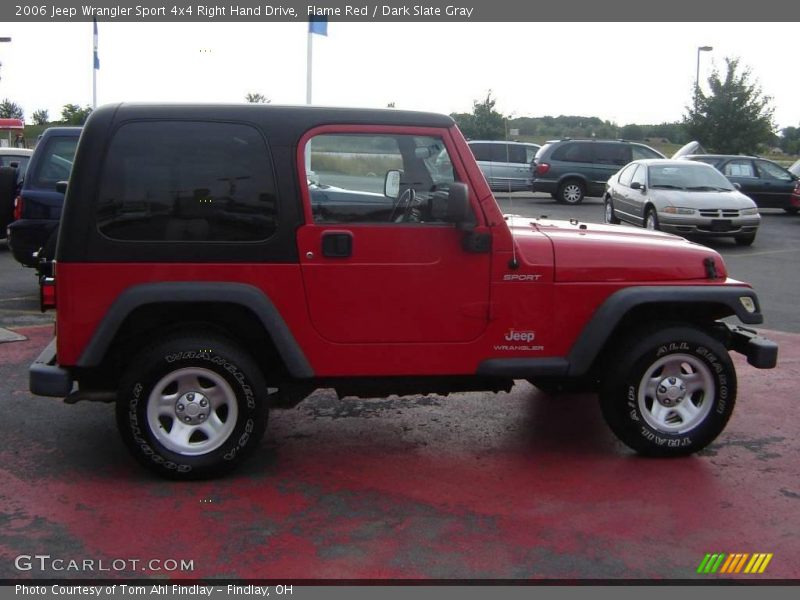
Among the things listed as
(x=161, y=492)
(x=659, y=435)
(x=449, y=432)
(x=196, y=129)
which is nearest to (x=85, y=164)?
(x=196, y=129)

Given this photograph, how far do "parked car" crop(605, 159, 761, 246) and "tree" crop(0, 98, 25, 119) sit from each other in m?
41.6

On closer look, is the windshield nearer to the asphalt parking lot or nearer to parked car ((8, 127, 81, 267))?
parked car ((8, 127, 81, 267))

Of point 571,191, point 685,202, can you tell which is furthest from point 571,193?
point 685,202

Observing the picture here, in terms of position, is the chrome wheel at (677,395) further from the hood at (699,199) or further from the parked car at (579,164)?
the parked car at (579,164)

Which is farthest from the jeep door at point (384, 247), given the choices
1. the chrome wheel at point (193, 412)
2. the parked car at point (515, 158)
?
the parked car at point (515, 158)

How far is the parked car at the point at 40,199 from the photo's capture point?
10.1 metres

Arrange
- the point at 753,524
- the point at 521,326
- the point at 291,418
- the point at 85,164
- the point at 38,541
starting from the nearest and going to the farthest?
the point at 38,541 < the point at 753,524 < the point at 85,164 < the point at 521,326 < the point at 291,418

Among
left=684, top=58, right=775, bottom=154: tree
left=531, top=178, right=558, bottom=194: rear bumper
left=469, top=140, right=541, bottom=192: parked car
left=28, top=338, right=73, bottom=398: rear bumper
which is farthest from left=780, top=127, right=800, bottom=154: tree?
left=28, top=338, right=73, bottom=398: rear bumper

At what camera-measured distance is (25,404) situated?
6465mm

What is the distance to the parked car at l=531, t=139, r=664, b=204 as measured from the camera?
2462 centimetres

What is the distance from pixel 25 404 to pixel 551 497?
3.76 meters

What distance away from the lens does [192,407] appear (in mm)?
5031

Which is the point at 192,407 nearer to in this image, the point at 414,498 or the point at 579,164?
the point at 414,498

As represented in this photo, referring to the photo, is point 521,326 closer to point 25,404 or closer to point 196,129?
point 196,129
